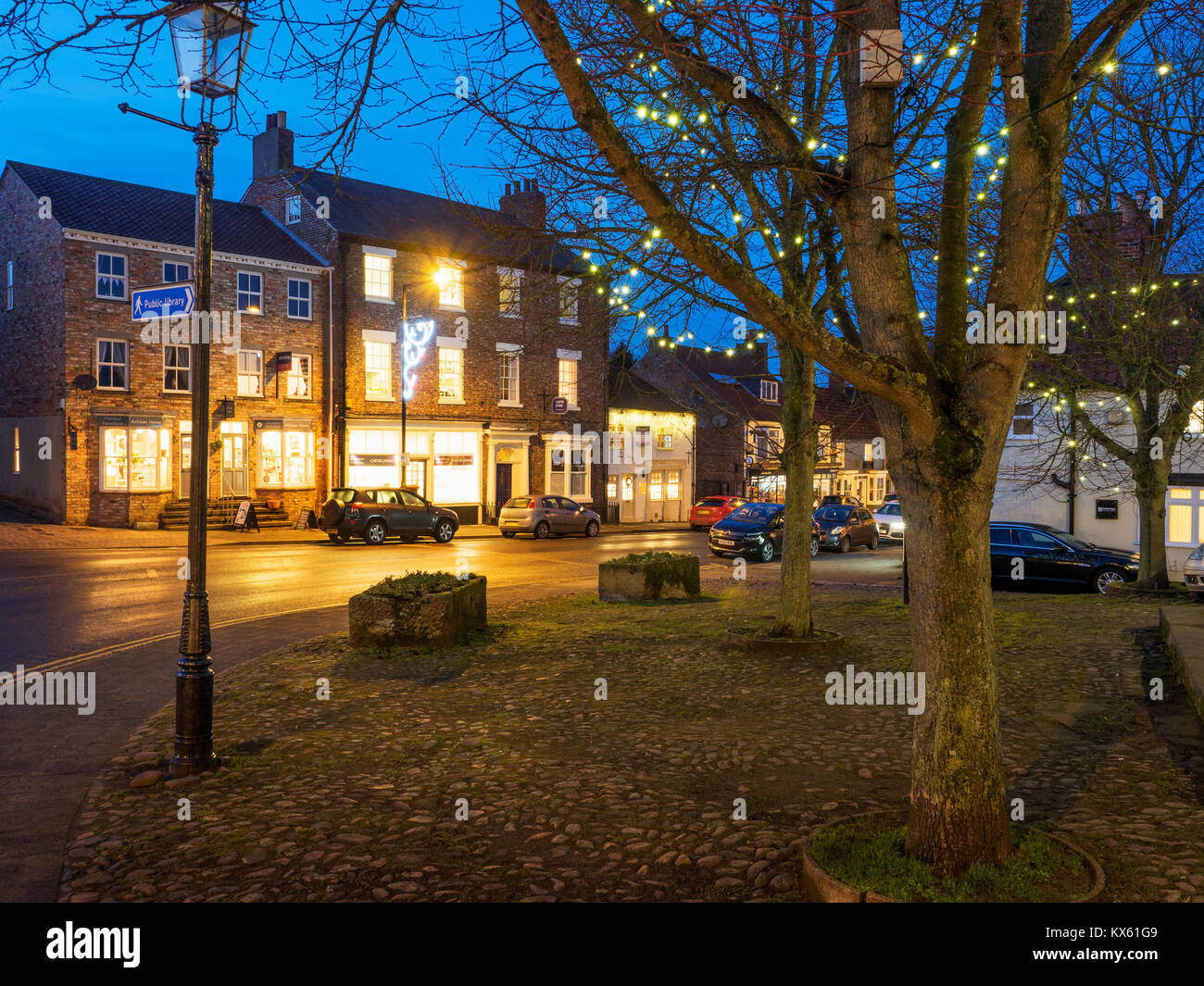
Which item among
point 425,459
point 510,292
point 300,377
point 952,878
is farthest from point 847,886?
point 425,459

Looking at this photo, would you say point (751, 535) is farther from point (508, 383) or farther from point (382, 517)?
point (508, 383)

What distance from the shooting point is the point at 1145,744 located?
7293 millimetres

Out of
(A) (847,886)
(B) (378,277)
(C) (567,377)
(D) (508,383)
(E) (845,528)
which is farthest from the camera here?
(C) (567,377)

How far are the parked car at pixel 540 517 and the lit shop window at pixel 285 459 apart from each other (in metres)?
6.88

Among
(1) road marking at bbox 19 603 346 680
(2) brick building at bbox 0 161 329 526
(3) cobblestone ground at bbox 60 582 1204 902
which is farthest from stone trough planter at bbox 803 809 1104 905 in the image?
(2) brick building at bbox 0 161 329 526

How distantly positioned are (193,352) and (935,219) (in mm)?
6117

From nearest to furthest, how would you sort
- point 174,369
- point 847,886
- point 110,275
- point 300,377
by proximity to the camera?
point 847,886
point 110,275
point 174,369
point 300,377

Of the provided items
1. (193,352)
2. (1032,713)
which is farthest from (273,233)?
(1032,713)

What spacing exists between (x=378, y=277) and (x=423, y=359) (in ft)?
11.0

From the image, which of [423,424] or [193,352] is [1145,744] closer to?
[193,352]

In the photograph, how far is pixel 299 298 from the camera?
3372 centimetres

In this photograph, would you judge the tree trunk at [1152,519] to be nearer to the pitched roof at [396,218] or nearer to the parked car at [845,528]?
the parked car at [845,528]

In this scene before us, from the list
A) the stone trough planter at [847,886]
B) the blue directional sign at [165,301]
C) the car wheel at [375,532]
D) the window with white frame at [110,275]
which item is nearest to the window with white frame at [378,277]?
the window with white frame at [110,275]

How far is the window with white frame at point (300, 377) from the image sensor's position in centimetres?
3328
